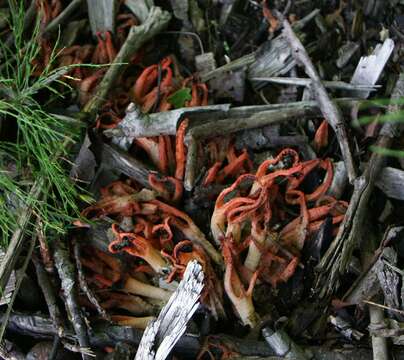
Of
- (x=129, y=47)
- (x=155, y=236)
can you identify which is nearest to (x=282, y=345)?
(x=155, y=236)

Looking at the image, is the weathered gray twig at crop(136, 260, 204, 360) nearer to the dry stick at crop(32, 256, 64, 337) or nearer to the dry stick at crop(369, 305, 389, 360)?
the dry stick at crop(32, 256, 64, 337)

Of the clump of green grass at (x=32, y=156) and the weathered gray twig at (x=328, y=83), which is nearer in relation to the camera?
the clump of green grass at (x=32, y=156)

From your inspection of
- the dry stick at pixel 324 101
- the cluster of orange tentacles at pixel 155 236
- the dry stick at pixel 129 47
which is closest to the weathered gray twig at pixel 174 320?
the cluster of orange tentacles at pixel 155 236

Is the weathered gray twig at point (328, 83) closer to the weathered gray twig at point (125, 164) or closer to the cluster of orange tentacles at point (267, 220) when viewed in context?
the cluster of orange tentacles at point (267, 220)

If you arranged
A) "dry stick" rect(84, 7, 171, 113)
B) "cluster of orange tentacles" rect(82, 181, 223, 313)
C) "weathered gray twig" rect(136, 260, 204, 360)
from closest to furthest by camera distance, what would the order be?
"weathered gray twig" rect(136, 260, 204, 360), "cluster of orange tentacles" rect(82, 181, 223, 313), "dry stick" rect(84, 7, 171, 113)

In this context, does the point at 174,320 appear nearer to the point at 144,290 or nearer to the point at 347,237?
the point at 144,290

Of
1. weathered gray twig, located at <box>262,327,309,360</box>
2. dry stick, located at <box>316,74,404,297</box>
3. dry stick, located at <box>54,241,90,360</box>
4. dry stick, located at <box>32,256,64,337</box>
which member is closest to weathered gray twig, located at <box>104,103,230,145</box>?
dry stick, located at <box>54,241,90,360</box>

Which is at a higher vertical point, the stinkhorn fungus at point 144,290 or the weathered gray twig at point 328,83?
the weathered gray twig at point 328,83
